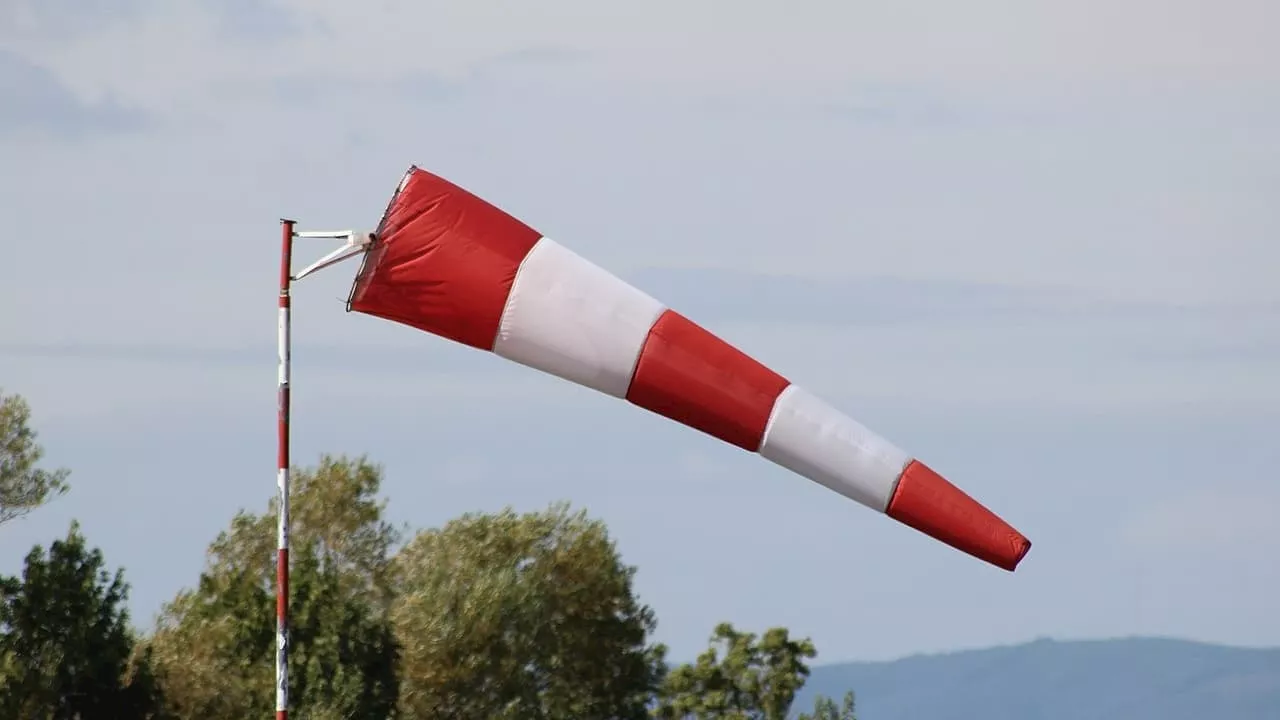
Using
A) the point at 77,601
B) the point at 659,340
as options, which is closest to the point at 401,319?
the point at 659,340

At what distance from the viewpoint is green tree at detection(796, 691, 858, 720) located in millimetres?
72250

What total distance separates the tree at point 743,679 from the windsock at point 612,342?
56.3 m

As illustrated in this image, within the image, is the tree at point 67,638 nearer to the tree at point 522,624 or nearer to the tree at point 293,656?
the tree at point 293,656

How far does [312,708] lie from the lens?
135 feet

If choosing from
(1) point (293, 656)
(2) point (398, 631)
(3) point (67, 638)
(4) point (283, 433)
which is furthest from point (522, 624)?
(4) point (283, 433)

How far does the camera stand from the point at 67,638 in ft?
130

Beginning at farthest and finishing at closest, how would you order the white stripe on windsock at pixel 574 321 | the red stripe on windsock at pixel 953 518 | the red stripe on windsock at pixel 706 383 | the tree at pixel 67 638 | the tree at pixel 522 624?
the tree at pixel 522 624 → the tree at pixel 67 638 → the white stripe on windsock at pixel 574 321 → the red stripe on windsock at pixel 706 383 → the red stripe on windsock at pixel 953 518

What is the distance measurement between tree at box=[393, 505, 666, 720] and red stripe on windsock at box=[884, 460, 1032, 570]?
43.7 m

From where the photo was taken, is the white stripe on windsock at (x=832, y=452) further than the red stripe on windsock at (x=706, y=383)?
No

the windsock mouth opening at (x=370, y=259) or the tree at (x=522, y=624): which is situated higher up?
the tree at (x=522, y=624)

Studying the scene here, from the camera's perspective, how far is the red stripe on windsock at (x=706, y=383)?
70.8ft

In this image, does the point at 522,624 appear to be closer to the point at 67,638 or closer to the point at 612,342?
the point at 67,638

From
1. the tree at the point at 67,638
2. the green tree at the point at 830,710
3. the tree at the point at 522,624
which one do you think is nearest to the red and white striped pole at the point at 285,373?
the tree at the point at 67,638

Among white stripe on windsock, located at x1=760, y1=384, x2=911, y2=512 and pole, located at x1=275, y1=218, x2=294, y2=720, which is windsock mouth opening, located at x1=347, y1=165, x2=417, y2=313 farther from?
white stripe on windsock, located at x1=760, y1=384, x2=911, y2=512
